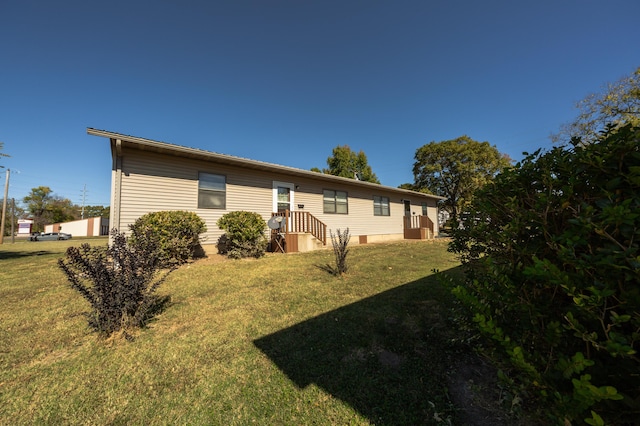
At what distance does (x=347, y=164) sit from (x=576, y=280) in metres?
28.8

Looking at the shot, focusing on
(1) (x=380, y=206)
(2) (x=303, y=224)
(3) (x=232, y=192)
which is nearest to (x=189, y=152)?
(3) (x=232, y=192)

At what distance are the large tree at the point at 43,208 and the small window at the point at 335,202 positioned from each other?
2188 inches

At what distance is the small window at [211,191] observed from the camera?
8242 mm

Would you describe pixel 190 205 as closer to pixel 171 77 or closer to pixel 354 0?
pixel 171 77

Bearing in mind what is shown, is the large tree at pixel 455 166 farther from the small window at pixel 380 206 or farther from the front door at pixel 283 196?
the front door at pixel 283 196

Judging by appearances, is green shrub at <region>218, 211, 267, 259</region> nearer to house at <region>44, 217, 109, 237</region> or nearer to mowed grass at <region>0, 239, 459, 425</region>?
mowed grass at <region>0, 239, 459, 425</region>

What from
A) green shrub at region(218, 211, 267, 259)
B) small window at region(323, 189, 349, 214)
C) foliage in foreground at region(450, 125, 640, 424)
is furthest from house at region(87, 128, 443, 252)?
foliage in foreground at region(450, 125, 640, 424)

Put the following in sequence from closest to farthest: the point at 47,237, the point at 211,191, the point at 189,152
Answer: the point at 189,152
the point at 211,191
the point at 47,237

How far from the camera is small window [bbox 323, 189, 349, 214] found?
11.8 m

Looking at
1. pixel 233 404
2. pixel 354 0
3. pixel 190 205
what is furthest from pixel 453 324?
pixel 354 0

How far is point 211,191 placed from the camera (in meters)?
8.44

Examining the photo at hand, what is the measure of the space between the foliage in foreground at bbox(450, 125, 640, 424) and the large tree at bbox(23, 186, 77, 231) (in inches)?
2445

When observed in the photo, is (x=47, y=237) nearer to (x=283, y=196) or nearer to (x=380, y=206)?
(x=283, y=196)

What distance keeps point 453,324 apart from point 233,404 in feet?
7.95
